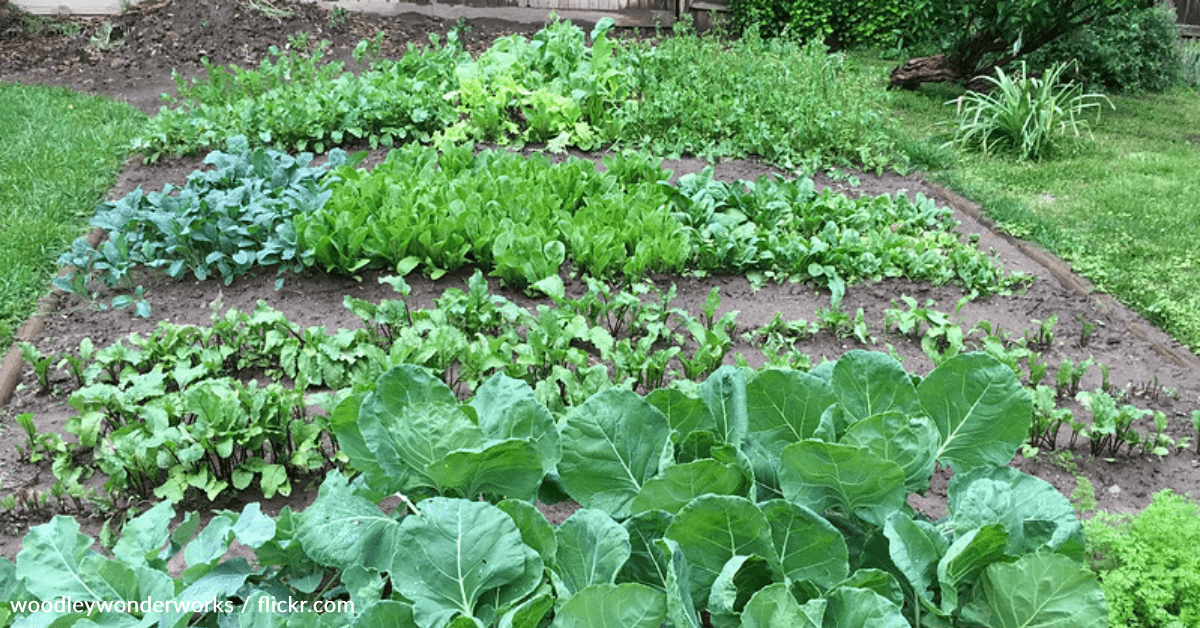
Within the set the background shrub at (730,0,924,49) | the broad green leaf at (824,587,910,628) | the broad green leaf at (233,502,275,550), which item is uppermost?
the background shrub at (730,0,924,49)

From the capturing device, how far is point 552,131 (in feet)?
22.9

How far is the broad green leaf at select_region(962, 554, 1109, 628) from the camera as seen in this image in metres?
1.78

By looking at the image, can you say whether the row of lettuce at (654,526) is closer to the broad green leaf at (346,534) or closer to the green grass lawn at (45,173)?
the broad green leaf at (346,534)

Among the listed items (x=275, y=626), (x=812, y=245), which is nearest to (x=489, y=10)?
(x=812, y=245)

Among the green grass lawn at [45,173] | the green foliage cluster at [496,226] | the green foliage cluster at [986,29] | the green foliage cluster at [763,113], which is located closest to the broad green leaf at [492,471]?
the green foliage cluster at [496,226]

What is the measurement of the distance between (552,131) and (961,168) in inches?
118

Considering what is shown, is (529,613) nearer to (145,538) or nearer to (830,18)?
(145,538)

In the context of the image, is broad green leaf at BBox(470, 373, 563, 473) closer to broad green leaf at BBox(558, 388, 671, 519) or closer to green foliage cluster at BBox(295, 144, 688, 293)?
broad green leaf at BBox(558, 388, 671, 519)

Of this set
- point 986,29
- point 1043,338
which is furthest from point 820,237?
point 986,29

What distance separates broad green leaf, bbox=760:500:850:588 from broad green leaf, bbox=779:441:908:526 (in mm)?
100

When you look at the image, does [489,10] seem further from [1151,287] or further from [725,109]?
[1151,287]

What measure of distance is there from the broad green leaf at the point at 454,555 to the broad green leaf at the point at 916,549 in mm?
727

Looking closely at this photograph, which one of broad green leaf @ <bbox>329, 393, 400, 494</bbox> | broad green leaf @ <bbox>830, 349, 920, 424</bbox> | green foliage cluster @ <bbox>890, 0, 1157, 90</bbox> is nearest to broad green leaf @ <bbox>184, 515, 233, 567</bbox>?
broad green leaf @ <bbox>329, 393, 400, 494</bbox>

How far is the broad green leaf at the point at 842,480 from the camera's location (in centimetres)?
189
